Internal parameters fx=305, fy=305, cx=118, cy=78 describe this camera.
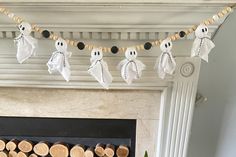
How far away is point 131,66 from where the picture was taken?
1059 millimetres

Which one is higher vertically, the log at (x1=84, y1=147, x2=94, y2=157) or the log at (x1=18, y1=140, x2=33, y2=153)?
the log at (x1=18, y1=140, x2=33, y2=153)

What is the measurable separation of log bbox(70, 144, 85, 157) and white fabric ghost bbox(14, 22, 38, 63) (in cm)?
51

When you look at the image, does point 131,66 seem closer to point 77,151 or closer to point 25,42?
point 25,42

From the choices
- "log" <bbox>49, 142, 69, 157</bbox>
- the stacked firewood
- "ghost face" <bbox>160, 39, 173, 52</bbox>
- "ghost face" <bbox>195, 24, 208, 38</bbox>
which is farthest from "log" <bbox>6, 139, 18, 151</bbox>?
"ghost face" <bbox>195, 24, 208, 38</bbox>

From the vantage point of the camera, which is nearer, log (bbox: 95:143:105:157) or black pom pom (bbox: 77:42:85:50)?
black pom pom (bbox: 77:42:85:50)

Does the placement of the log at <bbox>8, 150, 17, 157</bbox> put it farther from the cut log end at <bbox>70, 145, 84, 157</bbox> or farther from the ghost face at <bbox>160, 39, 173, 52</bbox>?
the ghost face at <bbox>160, 39, 173, 52</bbox>

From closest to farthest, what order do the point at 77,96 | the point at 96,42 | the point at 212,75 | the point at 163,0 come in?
1. the point at 163,0
2. the point at 96,42
3. the point at 77,96
4. the point at 212,75

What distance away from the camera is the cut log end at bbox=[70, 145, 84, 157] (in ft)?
4.45

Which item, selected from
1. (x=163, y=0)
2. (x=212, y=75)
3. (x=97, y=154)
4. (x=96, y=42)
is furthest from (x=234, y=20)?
(x=97, y=154)

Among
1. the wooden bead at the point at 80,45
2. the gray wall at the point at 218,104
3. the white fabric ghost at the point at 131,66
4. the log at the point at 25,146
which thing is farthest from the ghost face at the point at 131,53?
the log at the point at 25,146

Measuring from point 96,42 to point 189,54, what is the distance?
349mm

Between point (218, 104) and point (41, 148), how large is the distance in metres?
0.82

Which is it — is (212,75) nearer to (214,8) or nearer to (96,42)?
(214,8)

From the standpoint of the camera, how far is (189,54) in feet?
3.73
